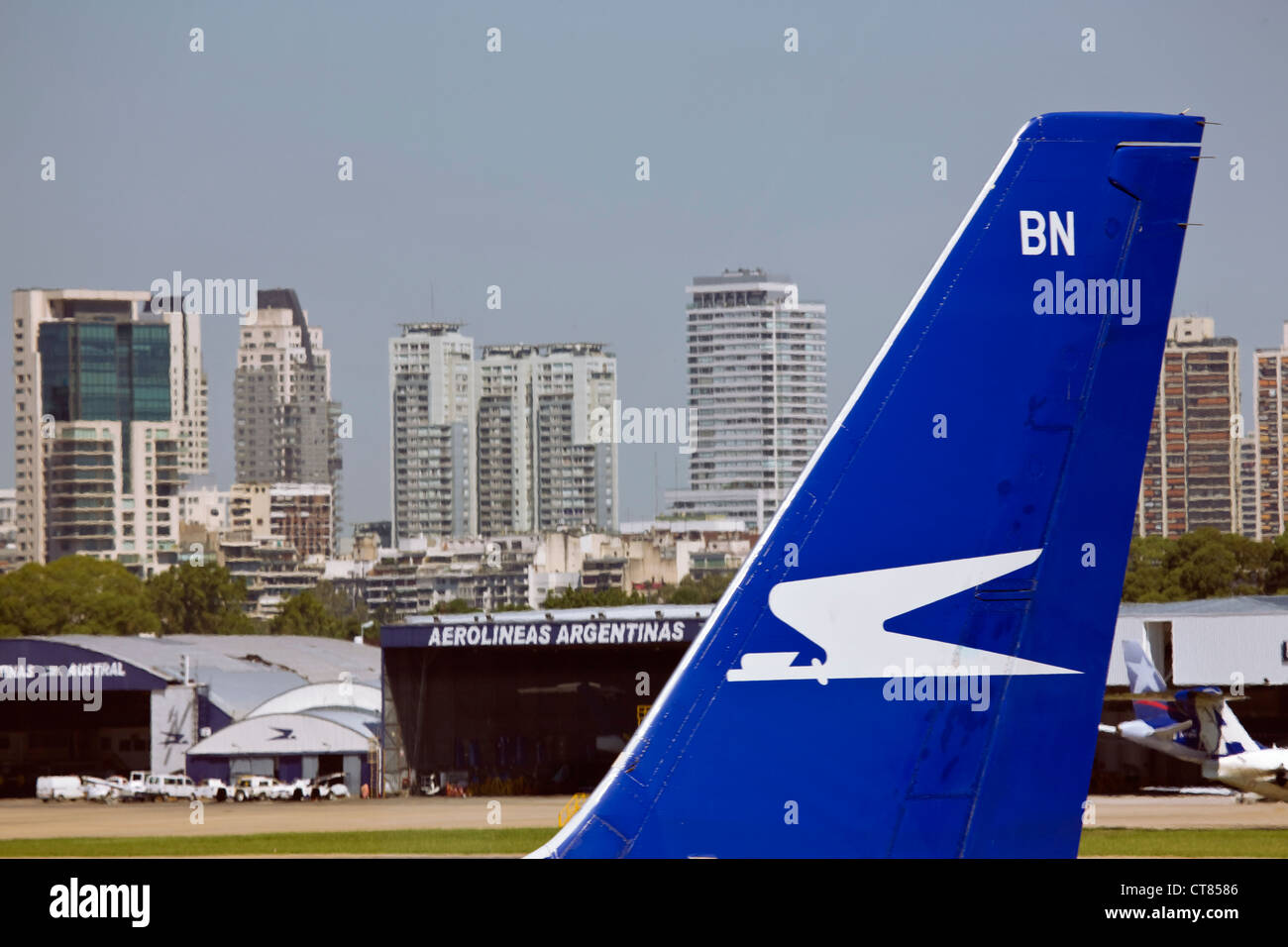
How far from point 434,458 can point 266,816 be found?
136 meters

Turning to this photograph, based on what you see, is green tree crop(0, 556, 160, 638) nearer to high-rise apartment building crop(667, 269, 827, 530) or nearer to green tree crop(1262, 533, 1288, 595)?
high-rise apartment building crop(667, 269, 827, 530)

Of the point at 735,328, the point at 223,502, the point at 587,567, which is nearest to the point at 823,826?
the point at 735,328

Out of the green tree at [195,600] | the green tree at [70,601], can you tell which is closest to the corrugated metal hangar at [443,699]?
the green tree at [70,601]

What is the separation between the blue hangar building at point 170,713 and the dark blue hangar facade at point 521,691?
11.2ft

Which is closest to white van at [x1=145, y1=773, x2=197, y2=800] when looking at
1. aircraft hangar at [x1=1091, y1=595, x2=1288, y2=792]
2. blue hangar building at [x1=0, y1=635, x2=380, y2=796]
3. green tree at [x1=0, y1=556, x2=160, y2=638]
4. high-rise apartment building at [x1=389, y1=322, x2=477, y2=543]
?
blue hangar building at [x1=0, y1=635, x2=380, y2=796]

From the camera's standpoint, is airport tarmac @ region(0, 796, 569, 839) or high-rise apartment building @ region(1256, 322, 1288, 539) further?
high-rise apartment building @ region(1256, 322, 1288, 539)

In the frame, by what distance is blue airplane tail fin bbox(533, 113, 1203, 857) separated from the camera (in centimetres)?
548

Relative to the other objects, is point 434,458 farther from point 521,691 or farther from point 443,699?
point 443,699

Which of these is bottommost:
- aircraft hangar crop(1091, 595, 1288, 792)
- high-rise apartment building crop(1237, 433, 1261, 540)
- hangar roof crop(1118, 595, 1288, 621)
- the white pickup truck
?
the white pickup truck

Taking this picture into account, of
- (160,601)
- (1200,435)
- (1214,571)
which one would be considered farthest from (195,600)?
(1200,435)

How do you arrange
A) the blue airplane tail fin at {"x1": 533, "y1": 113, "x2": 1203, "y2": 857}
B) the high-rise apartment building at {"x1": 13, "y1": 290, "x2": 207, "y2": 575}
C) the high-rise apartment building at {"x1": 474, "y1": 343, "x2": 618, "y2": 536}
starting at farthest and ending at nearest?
the high-rise apartment building at {"x1": 474, "y1": 343, "x2": 618, "y2": 536} < the high-rise apartment building at {"x1": 13, "y1": 290, "x2": 207, "y2": 575} < the blue airplane tail fin at {"x1": 533, "y1": 113, "x2": 1203, "y2": 857}

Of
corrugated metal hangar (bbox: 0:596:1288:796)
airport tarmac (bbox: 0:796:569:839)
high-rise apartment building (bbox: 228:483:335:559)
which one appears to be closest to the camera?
airport tarmac (bbox: 0:796:569:839)

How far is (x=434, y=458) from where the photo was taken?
615ft

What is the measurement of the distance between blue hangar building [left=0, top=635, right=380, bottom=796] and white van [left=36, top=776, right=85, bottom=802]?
161 inches
